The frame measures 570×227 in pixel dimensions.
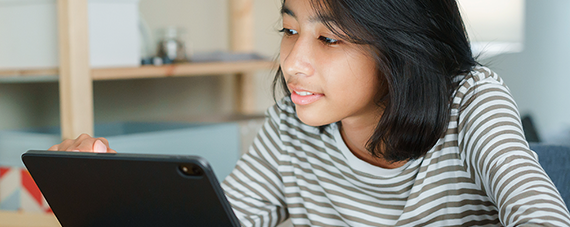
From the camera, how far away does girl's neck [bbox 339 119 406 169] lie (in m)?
0.77

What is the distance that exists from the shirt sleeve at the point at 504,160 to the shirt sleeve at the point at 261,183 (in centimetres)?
32

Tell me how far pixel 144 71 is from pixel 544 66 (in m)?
2.34

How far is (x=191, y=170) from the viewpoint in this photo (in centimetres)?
45

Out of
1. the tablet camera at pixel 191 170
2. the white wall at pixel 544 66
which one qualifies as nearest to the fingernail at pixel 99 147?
the tablet camera at pixel 191 170

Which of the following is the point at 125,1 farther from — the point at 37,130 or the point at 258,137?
the point at 258,137

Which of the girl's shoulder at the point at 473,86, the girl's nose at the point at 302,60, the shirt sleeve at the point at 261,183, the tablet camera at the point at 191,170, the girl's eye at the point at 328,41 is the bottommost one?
the shirt sleeve at the point at 261,183

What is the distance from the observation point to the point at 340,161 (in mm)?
811

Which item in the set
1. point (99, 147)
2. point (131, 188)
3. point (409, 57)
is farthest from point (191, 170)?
point (409, 57)

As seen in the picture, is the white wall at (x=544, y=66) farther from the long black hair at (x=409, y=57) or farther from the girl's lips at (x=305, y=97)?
the girl's lips at (x=305, y=97)

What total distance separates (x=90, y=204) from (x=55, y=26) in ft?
2.73

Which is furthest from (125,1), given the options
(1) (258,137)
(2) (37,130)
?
(1) (258,137)

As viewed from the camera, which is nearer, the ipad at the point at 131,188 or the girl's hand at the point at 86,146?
the ipad at the point at 131,188

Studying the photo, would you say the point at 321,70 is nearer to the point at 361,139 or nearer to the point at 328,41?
Result: the point at 328,41

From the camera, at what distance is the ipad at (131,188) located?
46 centimetres
